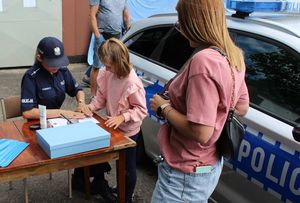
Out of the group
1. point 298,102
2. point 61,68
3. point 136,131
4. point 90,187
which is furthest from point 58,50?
point 298,102

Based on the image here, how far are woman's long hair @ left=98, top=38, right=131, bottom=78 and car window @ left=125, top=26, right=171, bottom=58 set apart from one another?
0.94 metres

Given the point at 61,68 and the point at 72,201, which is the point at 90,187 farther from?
the point at 61,68

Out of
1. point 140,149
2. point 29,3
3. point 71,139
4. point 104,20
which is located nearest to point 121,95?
point 71,139

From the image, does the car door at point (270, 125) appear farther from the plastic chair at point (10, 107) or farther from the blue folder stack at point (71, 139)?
the plastic chair at point (10, 107)

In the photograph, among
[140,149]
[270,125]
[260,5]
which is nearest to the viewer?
[270,125]

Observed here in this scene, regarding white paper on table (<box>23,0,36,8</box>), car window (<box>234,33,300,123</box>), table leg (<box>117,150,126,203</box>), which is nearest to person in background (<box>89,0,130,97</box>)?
white paper on table (<box>23,0,36,8</box>)

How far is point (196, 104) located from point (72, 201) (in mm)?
1998

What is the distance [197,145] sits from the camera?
1796 millimetres

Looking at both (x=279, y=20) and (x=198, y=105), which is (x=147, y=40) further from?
(x=198, y=105)

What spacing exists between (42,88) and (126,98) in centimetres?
59

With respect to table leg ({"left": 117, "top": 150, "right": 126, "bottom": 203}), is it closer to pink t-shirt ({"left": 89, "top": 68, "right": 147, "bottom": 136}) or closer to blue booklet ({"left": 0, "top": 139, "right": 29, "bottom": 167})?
pink t-shirt ({"left": 89, "top": 68, "right": 147, "bottom": 136})

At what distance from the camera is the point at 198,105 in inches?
63.7

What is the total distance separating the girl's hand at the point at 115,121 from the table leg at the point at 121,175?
0.24 m

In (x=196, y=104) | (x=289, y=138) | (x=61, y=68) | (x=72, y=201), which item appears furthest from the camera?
(x=72, y=201)
